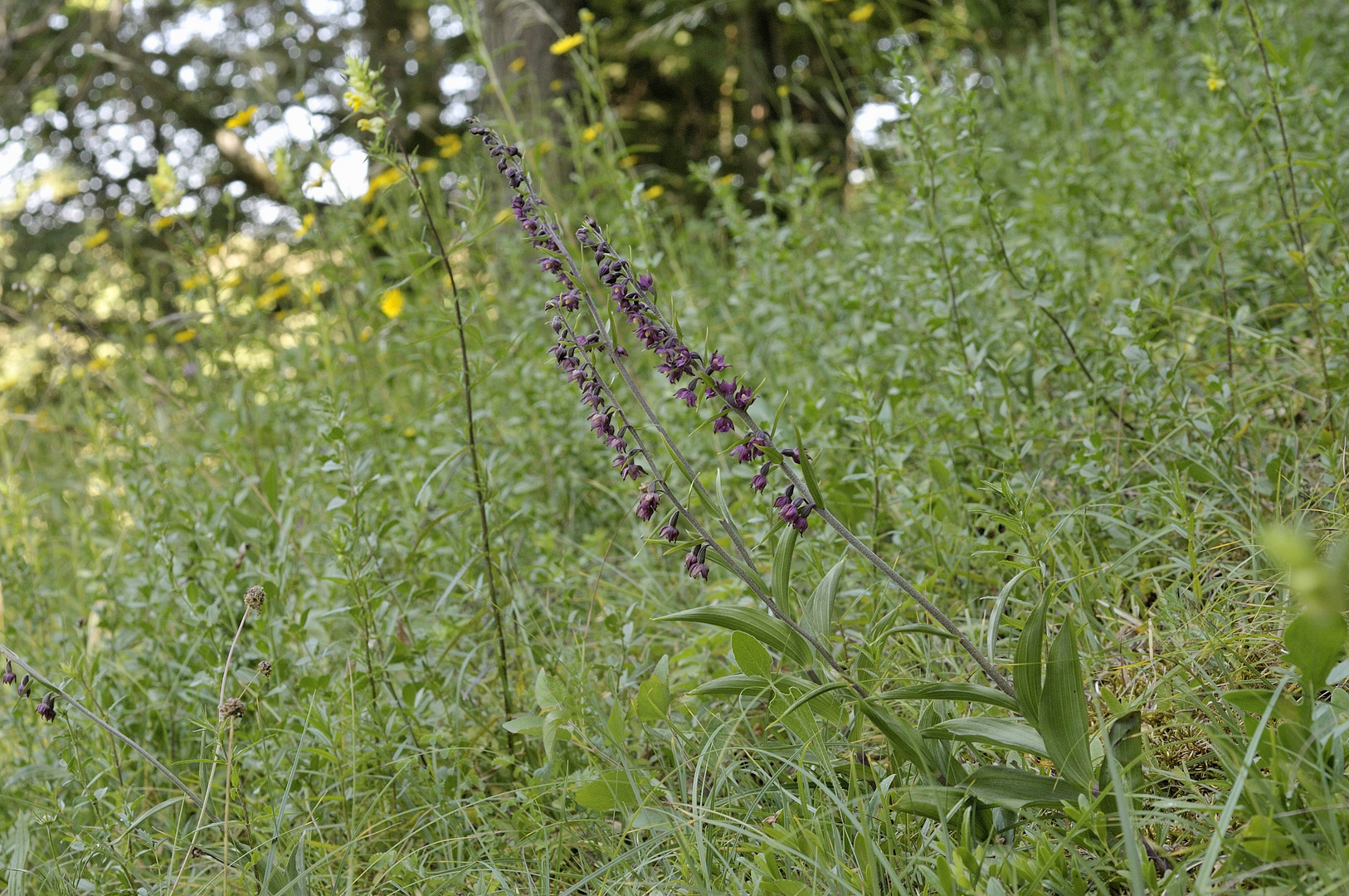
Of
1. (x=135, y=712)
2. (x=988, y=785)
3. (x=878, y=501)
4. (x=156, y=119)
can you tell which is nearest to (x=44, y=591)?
(x=135, y=712)

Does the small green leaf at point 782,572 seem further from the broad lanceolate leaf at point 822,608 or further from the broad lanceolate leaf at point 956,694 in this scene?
the broad lanceolate leaf at point 956,694

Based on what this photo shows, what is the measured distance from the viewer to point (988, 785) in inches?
55.1

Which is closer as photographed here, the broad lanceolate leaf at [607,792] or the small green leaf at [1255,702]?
the small green leaf at [1255,702]

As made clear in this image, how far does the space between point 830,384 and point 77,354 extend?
11.8ft

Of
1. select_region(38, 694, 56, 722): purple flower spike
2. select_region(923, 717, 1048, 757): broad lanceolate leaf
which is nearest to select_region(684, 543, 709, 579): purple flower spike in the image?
select_region(923, 717, 1048, 757): broad lanceolate leaf

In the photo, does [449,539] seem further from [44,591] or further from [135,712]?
[44,591]

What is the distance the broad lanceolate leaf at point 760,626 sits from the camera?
1.42 meters

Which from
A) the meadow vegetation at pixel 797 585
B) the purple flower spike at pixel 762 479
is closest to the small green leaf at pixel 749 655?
the meadow vegetation at pixel 797 585

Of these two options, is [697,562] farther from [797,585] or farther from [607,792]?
[797,585]

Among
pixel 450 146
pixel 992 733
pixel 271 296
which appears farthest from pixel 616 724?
pixel 450 146

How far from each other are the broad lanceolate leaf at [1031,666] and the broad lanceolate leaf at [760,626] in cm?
33

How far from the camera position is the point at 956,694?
1357 mm

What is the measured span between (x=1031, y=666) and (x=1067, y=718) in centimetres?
10

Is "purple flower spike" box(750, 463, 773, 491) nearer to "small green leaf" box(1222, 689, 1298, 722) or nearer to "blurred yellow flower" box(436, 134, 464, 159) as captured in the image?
"small green leaf" box(1222, 689, 1298, 722)
